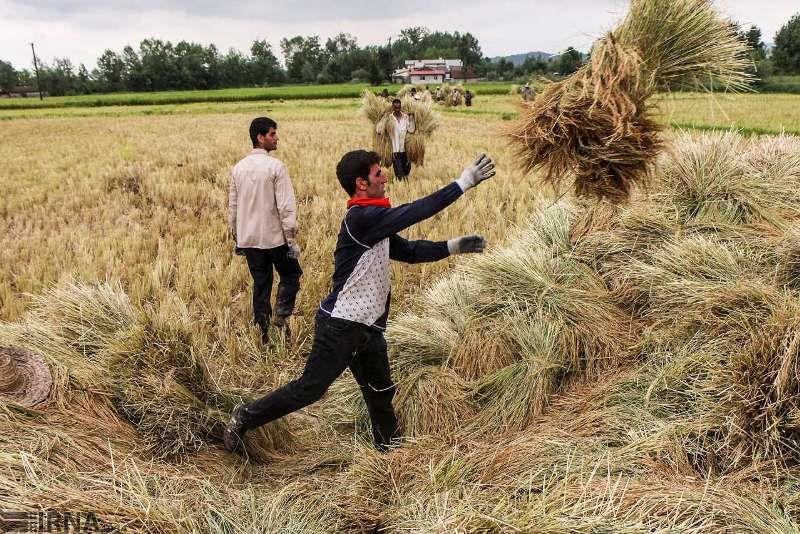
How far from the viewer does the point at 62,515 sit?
1775mm

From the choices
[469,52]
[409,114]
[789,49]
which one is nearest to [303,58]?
[469,52]

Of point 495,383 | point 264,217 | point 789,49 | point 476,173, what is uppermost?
point 789,49

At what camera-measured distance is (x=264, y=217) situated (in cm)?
420

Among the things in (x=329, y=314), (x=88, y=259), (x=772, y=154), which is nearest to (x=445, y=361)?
(x=329, y=314)

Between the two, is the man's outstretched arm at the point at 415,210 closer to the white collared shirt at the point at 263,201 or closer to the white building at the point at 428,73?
the white collared shirt at the point at 263,201

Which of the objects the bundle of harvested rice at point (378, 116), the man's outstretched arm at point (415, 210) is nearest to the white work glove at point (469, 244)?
the man's outstretched arm at point (415, 210)

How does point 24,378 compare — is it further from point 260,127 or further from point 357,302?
point 260,127

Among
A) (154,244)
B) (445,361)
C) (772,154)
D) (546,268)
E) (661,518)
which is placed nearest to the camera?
(661,518)

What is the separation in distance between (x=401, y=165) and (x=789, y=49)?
56.1 metres

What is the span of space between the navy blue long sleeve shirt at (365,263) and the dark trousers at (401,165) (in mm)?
6665

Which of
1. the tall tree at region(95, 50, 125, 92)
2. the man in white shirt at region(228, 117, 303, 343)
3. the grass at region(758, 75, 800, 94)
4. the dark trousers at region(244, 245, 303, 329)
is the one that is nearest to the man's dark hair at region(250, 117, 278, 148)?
the man in white shirt at region(228, 117, 303, 343)

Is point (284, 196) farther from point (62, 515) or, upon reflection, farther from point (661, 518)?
point (661, 518)

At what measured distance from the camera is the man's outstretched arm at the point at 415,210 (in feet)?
8.15

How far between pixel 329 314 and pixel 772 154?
3.91 metres
